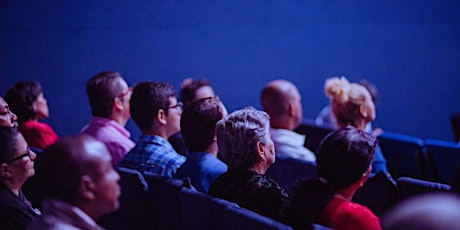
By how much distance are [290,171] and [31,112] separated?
2.27 meters

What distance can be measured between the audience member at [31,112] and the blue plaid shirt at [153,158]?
129 cm

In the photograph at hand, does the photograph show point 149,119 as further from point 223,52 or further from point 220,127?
point 223,52

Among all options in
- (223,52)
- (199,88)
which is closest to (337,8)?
(223,52)

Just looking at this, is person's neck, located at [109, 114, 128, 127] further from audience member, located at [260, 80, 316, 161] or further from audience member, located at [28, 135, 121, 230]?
audience member, located at [28, 135, 121, 230]

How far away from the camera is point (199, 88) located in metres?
5.48

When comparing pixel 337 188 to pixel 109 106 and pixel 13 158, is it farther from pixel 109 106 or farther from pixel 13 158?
pixel 109 106

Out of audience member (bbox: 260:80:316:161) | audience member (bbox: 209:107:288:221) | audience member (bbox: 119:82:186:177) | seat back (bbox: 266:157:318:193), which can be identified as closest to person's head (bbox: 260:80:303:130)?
audience member (bbox: 260:80:316:161)

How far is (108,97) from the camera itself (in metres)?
4.78

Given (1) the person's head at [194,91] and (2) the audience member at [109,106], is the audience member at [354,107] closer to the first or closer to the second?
(1) the person's head at [194,91]

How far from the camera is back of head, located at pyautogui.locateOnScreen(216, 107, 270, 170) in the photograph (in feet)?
10.6

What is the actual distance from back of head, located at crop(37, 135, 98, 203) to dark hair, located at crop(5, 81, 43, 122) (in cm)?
327

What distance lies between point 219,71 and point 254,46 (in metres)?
0.53

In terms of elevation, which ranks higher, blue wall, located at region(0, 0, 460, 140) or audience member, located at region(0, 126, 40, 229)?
blue wall, located at region(0, 0, 460, 140)

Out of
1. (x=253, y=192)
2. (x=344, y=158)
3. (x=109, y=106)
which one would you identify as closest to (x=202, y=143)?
(x=253, y=192)
